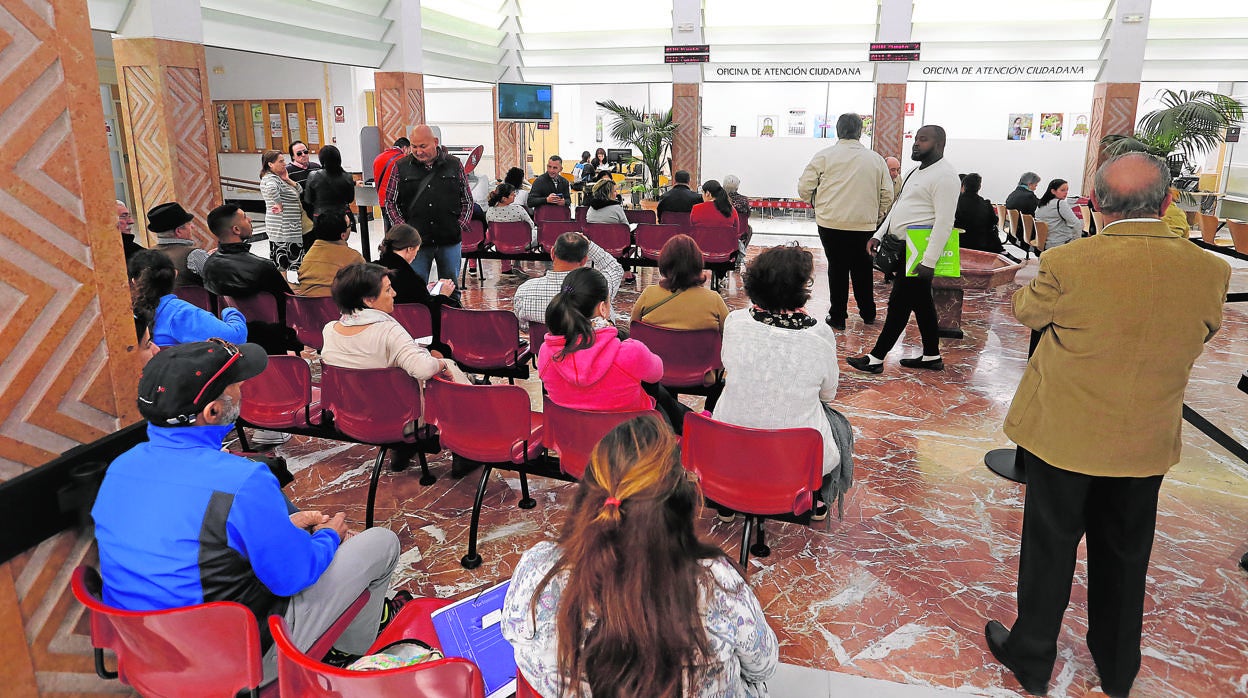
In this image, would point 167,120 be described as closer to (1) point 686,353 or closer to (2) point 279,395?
(2) point 279,395

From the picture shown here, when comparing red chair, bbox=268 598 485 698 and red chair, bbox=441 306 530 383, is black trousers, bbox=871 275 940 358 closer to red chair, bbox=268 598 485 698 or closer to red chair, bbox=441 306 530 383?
red chair, bbox=441 306 530 383

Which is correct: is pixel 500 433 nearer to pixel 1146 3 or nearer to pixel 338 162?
pixel 338 162

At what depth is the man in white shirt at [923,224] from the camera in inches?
207

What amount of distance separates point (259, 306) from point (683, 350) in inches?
104

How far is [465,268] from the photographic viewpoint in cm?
907

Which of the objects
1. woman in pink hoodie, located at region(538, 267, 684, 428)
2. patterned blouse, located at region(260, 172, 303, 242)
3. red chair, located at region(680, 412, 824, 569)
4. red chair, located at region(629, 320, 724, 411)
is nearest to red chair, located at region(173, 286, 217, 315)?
patterned blouse, located at region(260, 172, 303, 242)

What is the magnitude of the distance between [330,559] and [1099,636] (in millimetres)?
2397

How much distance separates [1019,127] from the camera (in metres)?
13.6

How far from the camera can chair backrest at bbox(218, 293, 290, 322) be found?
186 inches

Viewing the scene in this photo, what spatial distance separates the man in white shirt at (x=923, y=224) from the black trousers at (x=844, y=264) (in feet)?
2.11

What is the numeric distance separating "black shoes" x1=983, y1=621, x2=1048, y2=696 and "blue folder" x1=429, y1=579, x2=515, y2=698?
1.73m

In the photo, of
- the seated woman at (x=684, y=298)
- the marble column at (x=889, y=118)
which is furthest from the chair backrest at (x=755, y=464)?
the marble column at (x=889, y=118)

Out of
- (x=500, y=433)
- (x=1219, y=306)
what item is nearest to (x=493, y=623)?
(x=500, y=433)

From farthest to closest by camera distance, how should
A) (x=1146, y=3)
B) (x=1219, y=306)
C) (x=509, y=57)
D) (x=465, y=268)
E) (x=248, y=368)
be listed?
1. (x=509, y=57)
2. (x=1146, y=3)
3. (x=465, y=268)
4. (x=1219, y=306)
5. (x=248, y=368)
